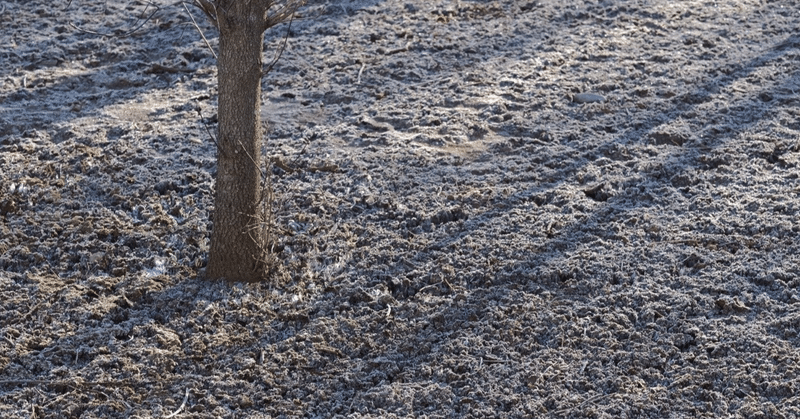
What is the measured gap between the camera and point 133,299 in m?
3.89

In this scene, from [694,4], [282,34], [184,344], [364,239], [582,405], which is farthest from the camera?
[694,4]

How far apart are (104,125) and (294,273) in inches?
79.7

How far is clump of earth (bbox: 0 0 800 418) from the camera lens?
11.2ft

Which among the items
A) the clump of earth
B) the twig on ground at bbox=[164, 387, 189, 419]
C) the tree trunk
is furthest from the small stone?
the twig on ground at bbox=[164, 387, 189, 419]

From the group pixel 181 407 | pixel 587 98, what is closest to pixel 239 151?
pixel 181 407

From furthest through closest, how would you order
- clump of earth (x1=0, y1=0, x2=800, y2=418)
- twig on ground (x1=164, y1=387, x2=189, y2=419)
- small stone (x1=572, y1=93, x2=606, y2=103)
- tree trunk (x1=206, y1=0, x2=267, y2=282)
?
small stone (x1=572, y1=93, x2=606, y2=103) → tree trunk (x1=206, y1=0, x2=267, y2=282) → clump of earth (x1=0, y1=0, x2=800, y2=418) → twig on ground (x1=164, y1=387, x2=189, y2=419)

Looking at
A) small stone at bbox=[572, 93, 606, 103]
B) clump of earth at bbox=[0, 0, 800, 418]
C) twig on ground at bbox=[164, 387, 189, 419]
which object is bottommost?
twig on ground at bbox=[164, 387, 189, 419]

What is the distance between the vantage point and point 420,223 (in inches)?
177

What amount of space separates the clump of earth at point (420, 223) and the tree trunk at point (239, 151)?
14 cm

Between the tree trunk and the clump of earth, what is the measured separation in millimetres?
140

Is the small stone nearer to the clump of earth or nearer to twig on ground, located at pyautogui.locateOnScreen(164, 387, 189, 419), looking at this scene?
the clump of earth

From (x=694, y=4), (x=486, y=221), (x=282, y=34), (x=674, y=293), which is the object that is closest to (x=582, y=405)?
(x=674, y=293)

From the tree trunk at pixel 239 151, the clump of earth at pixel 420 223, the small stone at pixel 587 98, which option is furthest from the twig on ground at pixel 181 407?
the small stone at pixel 587 98

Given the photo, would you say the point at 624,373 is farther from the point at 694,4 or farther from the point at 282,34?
the point at 694,4
